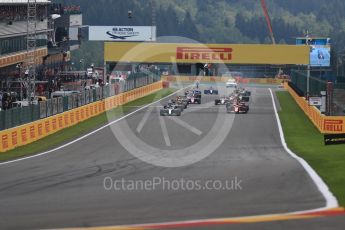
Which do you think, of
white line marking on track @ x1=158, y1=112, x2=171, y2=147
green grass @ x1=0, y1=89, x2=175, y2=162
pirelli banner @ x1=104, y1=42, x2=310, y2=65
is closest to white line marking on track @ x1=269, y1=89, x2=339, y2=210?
white line marking on track @ x1=158, y1=112, x2=171, y2=147

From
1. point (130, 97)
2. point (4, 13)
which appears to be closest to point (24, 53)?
point (4, 13)

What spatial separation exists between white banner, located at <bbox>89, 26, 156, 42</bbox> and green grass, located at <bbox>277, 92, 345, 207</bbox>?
33.9 metres

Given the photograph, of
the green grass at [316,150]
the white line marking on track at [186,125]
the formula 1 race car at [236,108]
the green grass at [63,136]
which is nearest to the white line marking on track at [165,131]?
the white line marking on track at [186,125]

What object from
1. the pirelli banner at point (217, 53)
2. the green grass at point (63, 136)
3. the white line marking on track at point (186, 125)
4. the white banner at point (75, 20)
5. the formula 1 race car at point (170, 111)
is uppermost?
the white banner at point (75, 20)

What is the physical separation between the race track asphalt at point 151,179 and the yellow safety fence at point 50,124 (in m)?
2.41

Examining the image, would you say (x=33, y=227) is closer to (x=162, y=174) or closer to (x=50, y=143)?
(x=162, y=174)

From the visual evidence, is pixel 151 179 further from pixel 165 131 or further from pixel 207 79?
pixel 207 79

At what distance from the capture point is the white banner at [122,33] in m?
86.4

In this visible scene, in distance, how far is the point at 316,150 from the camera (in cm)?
Answer: 3094

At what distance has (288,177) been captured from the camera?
68.5ft

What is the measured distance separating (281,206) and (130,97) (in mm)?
59984

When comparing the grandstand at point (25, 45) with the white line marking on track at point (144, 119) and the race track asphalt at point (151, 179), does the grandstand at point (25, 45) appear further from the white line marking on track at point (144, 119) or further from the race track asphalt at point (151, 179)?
the race track asphalt at point (151, 179)

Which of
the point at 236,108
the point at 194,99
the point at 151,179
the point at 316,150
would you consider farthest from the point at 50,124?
the point at 194,99

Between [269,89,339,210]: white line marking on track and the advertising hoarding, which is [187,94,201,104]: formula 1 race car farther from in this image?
the advertising hoarding
